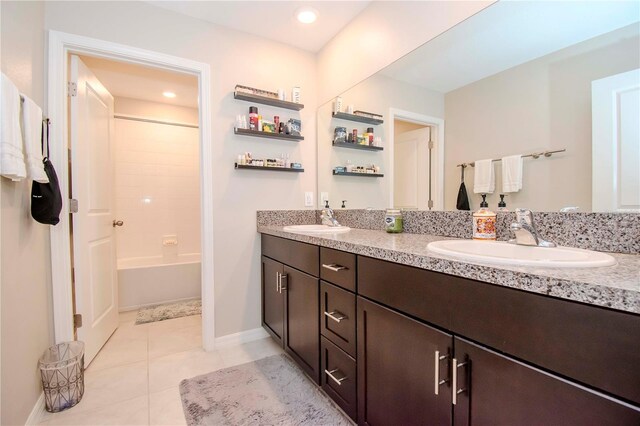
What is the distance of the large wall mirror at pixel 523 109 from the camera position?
35.9 inches

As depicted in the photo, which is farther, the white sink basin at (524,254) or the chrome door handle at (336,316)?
the chrome door handle at (336,316)

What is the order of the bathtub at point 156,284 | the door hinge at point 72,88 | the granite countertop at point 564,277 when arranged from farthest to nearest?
the bathtub at point 156,284, the door hinge at point 72,88, the granite countertop at point 564,277

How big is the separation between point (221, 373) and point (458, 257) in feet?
5.22

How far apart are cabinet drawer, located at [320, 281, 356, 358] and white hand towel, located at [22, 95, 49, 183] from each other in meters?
1.43

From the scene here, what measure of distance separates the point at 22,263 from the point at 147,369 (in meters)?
0.93

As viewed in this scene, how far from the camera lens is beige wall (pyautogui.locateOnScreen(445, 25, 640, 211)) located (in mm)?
956

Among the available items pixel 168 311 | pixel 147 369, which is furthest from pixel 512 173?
pixel 168 311

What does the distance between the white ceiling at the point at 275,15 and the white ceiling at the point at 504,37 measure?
0.63 metres

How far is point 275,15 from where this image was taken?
1947 millimetres

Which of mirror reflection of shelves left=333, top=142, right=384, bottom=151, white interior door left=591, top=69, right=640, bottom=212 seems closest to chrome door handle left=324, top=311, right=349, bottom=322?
white interior door left=591, top=69, right=640, bottom=212

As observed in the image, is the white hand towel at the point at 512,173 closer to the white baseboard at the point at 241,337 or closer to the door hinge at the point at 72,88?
the white baseboard at the point at 241,337

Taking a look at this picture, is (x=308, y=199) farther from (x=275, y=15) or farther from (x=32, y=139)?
(x=32, y=139)

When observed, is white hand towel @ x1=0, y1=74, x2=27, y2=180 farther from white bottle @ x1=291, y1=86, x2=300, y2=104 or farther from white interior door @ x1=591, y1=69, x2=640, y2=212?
white interior door @ x1=591, y1=69, x2=640, y2=212

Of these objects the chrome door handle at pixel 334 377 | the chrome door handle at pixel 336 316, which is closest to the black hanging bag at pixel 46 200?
the chrome door handle at pixel 336 316
